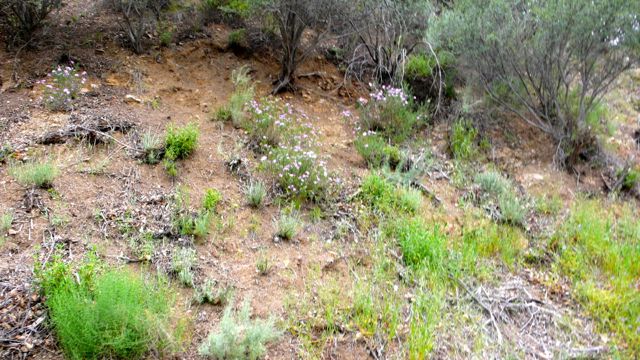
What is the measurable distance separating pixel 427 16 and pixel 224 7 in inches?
116

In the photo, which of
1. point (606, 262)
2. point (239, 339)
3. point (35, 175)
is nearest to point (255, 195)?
point (239, 339)

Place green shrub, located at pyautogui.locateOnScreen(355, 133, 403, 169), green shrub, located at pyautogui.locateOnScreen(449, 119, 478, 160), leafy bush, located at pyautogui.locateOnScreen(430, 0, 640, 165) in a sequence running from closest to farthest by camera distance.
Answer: leafy bush, located at pyautogui.locateOnScreen(430, 0, 640, 165), green shrub, located at pyautogui.locateOnScreen(355, 133, 403, 169), green shrub, located at pyautogui.locateOnScreen(449, 119, 478, 160)

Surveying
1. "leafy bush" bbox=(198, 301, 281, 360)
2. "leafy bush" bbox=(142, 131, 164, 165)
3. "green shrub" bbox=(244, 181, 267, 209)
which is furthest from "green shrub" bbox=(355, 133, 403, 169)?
"leafy bush" bbox=(198, 301, 281, 360)

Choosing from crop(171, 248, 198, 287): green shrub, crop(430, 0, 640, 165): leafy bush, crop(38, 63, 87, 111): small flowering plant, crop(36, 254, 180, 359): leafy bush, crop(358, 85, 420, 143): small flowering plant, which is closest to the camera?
crop(36, 254, 180, 359): leafy bush

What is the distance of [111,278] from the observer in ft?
10.5

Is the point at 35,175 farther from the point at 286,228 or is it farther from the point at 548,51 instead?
the point at 548,51

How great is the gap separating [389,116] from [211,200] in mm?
2936

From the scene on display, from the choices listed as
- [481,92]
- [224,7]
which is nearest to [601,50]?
[481,92]

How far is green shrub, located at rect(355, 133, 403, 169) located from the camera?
19.2ft

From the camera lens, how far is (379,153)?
5898 mm

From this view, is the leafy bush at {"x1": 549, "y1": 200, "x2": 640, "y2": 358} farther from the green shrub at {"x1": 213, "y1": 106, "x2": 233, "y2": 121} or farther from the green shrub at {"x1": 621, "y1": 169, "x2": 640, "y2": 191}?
the green shrub at {"x1": 213, "y1": 106, "x2": 233, "y2": 121}

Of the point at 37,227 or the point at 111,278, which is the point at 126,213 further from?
the point at 111,278

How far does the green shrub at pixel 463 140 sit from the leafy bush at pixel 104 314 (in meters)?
4.27

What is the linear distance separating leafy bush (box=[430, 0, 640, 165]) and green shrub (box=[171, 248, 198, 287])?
448 cm
